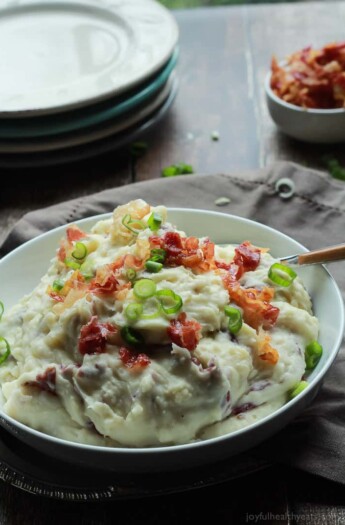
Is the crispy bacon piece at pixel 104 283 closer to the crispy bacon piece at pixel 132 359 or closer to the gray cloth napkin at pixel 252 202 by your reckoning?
the crispy bacon piece at pixel 132 359

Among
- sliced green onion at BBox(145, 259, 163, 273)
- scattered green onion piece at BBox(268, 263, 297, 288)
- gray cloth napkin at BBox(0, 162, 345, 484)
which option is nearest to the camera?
sliced green onion at BBox(145, 259, 163, 273)

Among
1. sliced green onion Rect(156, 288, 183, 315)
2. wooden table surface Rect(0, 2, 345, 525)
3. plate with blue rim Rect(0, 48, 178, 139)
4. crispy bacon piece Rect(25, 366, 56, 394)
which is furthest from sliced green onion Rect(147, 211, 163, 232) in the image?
plate with blue rim Rect(0, 48, 178, 139)

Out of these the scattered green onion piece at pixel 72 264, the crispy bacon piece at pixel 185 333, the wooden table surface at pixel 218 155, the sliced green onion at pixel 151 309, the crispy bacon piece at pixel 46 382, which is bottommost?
the wooden table surface at pixel 218 155

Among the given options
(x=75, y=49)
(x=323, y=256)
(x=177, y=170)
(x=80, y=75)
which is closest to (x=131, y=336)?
(x=323, y=256)

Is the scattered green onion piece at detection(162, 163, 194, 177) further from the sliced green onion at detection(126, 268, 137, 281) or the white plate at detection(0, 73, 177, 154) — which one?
the sliced green onion at detection(126, 268, 137, 281)

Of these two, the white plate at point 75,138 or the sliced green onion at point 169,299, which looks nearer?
the sliced green onion at point 169,299

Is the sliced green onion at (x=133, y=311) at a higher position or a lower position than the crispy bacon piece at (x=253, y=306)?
higher

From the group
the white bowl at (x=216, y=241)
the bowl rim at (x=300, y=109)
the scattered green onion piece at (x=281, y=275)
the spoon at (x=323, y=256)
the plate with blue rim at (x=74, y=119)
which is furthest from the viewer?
the bowl rim at (x=300, y=109)

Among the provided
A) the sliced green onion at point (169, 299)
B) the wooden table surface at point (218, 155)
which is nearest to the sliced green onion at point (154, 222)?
the sliced green onion at point (169, 299)
